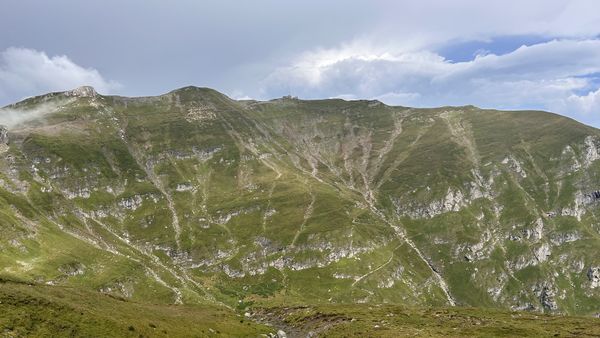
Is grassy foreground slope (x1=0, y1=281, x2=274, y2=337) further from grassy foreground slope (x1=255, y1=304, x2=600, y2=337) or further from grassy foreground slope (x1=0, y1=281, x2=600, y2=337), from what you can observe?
grassy foreground slope (x1=255, y1=304, x2=600, y2=337)

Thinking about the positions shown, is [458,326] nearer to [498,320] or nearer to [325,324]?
[498,320]

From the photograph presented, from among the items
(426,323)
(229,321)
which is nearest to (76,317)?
(229,321)

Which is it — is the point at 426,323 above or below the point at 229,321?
below

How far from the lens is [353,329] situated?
118 m

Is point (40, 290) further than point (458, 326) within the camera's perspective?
No

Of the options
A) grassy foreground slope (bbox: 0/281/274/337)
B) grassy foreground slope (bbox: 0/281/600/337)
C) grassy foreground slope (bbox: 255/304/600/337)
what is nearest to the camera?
grassy foreground slope (bbox: 0/281/274/337)

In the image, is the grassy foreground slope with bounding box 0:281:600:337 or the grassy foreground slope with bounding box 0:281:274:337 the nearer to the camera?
the grassy foreground slope with bounding box 0:281:274:337

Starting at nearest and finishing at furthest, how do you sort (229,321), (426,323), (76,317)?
(76,317)
(229,321)
(426,323)

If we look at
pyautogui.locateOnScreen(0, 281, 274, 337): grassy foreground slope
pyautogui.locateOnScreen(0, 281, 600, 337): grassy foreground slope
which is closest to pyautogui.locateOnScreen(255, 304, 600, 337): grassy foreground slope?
pyautogui.locateOnScreen(0, 281, 600, 337): grassy foreground slope

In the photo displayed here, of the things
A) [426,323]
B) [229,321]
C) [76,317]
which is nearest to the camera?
[76,317]

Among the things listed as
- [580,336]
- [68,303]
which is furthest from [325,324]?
[68,303]

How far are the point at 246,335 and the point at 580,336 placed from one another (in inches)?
3124

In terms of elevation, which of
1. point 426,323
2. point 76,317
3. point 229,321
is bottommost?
point 426,323

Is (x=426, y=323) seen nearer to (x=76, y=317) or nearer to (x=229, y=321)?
(x=229, y=321)
